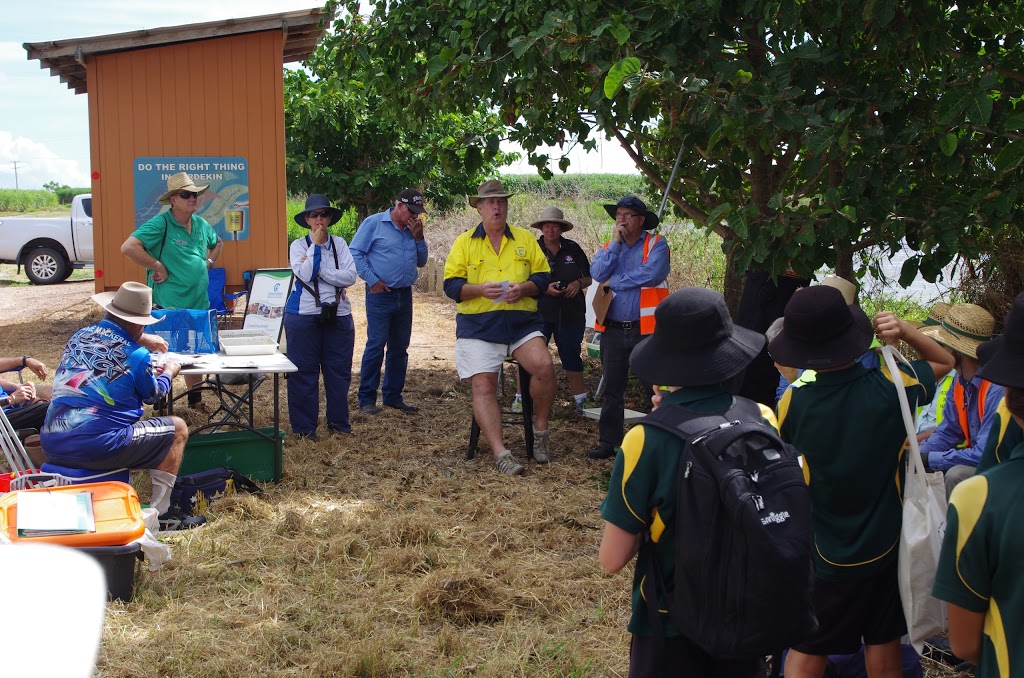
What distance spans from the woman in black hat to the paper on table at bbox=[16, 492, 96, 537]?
2777 millimetres

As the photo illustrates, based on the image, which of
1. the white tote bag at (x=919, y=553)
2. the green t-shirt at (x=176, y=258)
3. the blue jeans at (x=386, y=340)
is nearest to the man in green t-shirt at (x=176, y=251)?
the green t-shirt at (x=176, y=258)

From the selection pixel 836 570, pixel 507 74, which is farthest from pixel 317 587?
pixel 507 74

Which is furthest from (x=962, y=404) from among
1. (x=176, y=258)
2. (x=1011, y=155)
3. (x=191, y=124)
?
(x=191, y=124)

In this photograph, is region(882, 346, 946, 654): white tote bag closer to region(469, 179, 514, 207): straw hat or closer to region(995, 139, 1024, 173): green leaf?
region(995, 139, 1024, 173): green leaf

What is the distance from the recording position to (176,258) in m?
7.40

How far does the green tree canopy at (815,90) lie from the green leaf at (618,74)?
0.04 ft

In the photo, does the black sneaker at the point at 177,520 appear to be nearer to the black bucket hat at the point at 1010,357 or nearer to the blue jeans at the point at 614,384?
the blue jeans at the point at 614,384

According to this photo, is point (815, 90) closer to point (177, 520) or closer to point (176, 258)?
point (177, 520)

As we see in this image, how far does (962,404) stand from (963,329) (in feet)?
1.04

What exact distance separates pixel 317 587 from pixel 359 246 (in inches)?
162

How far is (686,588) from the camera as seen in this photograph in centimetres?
225

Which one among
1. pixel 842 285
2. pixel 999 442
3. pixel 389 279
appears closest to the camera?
pixel 999 442

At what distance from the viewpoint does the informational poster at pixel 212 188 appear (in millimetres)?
9758

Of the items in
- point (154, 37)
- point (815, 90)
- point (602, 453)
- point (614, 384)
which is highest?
point (154, 37)
